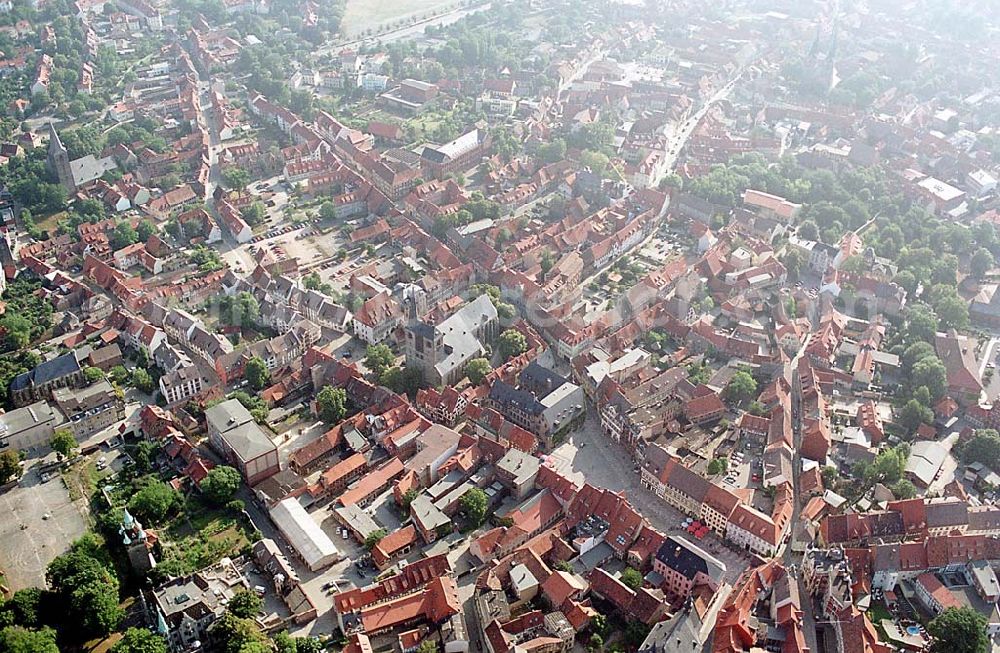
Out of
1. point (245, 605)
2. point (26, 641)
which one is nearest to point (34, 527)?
point (26, 641)

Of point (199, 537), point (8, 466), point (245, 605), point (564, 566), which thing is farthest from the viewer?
point (8, 466)

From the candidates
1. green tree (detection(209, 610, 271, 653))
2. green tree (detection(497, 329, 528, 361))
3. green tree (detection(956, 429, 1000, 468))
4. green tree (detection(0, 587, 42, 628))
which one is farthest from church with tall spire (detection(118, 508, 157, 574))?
green tree (detection(956, 429, 1000, 468))

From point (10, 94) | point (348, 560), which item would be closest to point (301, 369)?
point (348, 560)

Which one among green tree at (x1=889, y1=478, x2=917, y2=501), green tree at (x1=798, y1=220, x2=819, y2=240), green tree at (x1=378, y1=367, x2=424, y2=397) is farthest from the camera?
green tree at (x1=798, y1=220, x2=819, y2=240)

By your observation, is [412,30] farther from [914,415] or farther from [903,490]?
[903,490]

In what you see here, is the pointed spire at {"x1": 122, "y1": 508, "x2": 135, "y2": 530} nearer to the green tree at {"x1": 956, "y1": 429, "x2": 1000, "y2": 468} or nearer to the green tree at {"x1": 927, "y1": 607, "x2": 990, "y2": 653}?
the green tree at {"x1": 927, "y1": 607, "x2": 990, "y2": 653}

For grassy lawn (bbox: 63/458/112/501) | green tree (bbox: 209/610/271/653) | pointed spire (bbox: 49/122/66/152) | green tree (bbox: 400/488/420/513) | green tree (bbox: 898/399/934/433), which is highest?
pointed spire (bbox: 49/122/66/152)

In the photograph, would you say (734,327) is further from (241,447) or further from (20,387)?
(20,387)
